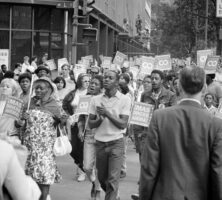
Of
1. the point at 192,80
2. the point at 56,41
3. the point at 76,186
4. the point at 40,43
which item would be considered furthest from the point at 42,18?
the point at 192,80

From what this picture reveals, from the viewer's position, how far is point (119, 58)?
22.0 metres

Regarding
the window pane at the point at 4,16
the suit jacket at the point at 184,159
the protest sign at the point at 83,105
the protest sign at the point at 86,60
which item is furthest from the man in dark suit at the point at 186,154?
the window pane at the point at 4,16

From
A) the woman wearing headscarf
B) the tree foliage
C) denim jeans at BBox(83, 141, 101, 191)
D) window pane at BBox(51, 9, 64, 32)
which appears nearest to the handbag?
the woman wearing headscarf

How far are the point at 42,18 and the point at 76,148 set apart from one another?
23516 millimetres

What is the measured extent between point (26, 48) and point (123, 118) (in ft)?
82.8

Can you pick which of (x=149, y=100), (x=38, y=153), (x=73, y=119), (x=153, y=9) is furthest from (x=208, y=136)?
(x=153, y=9)

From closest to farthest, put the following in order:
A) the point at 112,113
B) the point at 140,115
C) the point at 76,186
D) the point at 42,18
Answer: the point at 112,113
the point at 140,115
the point at 76,186
the point at 42,18

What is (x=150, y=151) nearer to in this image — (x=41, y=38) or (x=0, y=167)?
(x=0, y=167)

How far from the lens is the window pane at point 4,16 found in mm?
32500

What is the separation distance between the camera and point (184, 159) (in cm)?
468

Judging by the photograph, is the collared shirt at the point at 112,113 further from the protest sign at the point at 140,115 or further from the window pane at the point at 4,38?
the window pane at the point at 4,38

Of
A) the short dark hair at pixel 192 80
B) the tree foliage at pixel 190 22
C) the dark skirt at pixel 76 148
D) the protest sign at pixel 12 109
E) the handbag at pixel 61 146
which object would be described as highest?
the tree foliage at pixel 190 22

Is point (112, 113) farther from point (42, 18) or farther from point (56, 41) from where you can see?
point (56, 41)

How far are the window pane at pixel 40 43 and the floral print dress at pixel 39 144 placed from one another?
2593 cm
